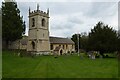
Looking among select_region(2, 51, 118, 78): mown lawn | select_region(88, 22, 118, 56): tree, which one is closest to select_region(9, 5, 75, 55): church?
select_region(88, 22, 118, 56): tree

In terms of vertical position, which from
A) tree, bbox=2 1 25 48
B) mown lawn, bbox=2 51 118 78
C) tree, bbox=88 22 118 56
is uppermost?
tree, bbox=2 1 25 48

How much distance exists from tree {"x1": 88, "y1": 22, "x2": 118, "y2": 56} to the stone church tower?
61.3 ft

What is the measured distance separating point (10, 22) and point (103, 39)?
84.2 ft

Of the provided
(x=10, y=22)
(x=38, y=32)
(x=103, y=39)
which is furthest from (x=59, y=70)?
(x=38, y=32)

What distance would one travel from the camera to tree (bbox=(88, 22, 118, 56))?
37947 mm

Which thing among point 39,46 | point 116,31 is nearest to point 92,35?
point 116,31

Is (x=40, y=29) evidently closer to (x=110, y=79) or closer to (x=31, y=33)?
(x=31, y=33)

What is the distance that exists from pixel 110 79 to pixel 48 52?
4433cm

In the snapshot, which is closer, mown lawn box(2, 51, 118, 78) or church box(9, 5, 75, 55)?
mown lawn box(2, 51, 118, 78)

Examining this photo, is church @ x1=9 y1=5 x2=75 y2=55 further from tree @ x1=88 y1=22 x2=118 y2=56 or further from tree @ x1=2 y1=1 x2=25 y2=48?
tree @ x1=88 y1=22 x2=118 y2=56

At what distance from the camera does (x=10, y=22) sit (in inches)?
2020

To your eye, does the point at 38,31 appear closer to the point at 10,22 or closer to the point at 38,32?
the point at 38,32

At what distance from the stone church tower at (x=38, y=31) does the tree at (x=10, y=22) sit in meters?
4.15

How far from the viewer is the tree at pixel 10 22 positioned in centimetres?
5091
